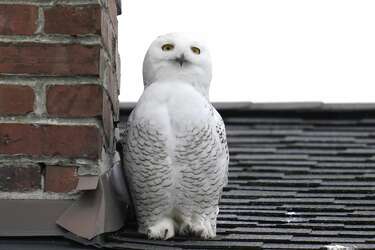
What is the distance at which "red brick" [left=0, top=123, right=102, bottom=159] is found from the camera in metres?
2.83

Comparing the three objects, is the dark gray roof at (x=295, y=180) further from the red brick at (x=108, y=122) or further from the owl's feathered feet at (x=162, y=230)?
the red brick at (x=108, y=122)

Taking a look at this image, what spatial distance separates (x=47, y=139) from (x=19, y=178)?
122 millimetres

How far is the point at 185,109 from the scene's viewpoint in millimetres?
3008

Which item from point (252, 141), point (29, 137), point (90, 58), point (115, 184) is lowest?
point (252, 141)

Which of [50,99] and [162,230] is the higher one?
[50,99]

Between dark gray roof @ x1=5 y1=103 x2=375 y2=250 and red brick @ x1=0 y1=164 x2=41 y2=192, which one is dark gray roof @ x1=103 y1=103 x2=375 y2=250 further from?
red brick @ x1=0 y1=164 x2=41 y2=192

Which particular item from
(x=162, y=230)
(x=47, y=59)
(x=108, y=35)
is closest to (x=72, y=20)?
(x=47, y=59)

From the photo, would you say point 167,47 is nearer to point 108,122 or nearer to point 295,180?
point 108,122

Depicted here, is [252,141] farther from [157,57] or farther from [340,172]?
[157,57]

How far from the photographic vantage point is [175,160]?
2.97 metres

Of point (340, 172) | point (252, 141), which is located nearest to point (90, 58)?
point (340, 172)

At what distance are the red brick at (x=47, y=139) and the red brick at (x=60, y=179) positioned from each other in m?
0.04

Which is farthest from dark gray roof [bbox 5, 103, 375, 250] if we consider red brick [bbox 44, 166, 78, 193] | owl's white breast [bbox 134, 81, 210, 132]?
owl's white breast [bbox 134, 81, 210, 132]

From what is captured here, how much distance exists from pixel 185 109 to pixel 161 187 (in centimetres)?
22
